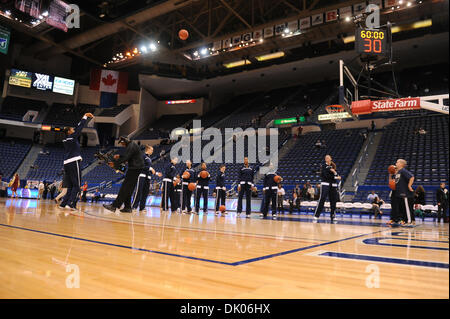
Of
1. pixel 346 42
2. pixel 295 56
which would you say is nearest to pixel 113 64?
pixel 295 56

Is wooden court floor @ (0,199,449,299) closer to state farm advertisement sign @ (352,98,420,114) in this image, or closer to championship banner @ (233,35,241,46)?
state farm advertisement sign @ (352,98,420,114)

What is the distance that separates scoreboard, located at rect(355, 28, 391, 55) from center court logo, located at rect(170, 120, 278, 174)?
32.9 ft

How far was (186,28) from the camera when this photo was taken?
68.2 feet

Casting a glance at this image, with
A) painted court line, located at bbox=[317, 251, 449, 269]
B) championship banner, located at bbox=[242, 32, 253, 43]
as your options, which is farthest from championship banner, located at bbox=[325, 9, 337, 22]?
painted court line, located at bbox=[317, 251, 449, 269]

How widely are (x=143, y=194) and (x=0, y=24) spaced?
20.2 metres

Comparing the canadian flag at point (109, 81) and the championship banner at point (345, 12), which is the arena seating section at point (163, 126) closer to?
the canadian flag at point (109, 81)

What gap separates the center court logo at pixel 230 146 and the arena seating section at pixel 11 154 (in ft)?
40.4

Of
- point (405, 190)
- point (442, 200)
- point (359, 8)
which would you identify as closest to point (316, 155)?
point (442, 200)

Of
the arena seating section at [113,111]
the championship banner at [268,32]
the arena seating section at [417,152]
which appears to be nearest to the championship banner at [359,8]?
the championship banner at [268,32]

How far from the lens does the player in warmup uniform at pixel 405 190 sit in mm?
6570

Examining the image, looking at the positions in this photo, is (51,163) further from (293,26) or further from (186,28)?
(293,26)

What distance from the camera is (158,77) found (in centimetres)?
2611

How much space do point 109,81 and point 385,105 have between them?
81.6 ft

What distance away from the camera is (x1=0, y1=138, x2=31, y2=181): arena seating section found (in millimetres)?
23547
